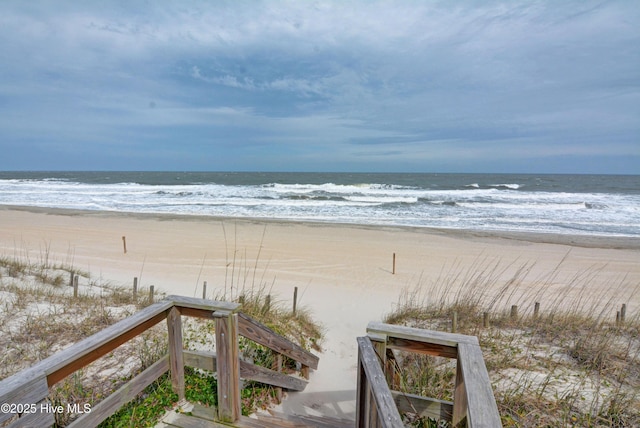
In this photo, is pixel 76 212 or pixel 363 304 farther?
pixel 76 212

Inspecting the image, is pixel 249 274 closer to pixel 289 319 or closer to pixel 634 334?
pixel 289 319

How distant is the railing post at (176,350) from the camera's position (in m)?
2.85

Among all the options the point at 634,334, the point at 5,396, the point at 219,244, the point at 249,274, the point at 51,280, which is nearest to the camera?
the point at 5,396

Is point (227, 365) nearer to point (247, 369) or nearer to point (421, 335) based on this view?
point (247, 369)

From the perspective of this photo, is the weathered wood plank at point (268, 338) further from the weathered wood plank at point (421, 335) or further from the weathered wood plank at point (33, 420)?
the weathered wood plank at point (33, 420)

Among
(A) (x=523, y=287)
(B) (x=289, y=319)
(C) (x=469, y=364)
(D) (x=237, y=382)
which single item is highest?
(C) (x=469, y=364)

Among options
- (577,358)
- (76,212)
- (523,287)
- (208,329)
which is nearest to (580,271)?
(523,287)

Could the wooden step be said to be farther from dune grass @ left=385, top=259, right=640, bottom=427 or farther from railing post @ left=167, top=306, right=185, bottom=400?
dune grass @ left=385, top=259, right=640, bottom=427

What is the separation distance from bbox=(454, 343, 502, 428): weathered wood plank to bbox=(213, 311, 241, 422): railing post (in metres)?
1.69

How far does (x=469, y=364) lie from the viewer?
188 cm

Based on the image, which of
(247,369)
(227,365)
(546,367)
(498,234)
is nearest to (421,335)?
(227,365)

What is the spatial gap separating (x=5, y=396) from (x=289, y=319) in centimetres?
436

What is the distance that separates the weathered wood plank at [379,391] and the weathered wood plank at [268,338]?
44.2 inches

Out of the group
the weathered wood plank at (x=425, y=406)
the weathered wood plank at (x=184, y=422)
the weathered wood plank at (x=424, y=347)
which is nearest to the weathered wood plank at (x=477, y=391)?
the weathered wood plank at (x=424, y=347)
